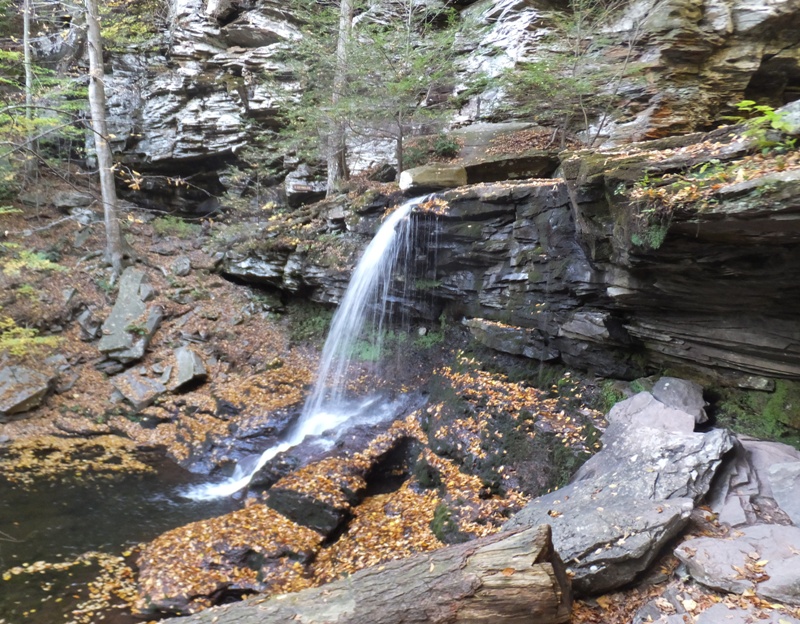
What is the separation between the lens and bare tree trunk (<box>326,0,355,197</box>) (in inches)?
444

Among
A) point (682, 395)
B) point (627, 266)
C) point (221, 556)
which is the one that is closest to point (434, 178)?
point (627, 266)

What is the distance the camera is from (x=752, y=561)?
3.30m

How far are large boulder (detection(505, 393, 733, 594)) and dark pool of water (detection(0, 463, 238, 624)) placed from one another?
16.7 ft

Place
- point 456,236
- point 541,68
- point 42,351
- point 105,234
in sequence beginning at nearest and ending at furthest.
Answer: point 456,236, point 541,68, point 42,351, point 105,234

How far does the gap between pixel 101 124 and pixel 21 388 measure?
7.13 metres

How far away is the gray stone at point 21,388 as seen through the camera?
356 inches

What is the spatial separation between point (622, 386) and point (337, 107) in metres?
8.70

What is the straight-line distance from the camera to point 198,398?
10.1 metres

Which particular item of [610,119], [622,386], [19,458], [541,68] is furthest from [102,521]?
[610,119]

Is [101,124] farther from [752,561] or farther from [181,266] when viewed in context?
[752,561]

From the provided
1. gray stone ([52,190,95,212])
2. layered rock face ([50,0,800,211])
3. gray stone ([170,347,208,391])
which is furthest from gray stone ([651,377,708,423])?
gray stone ([52,190,95,212])

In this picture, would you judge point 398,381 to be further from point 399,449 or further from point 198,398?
point 198,398

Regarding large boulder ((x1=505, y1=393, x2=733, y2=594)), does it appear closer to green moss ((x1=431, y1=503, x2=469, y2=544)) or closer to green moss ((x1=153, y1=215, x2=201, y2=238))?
green moss ((x1=431, y1=503, x2=469, y2=544))

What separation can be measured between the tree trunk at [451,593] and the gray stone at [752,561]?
1.04 meters
